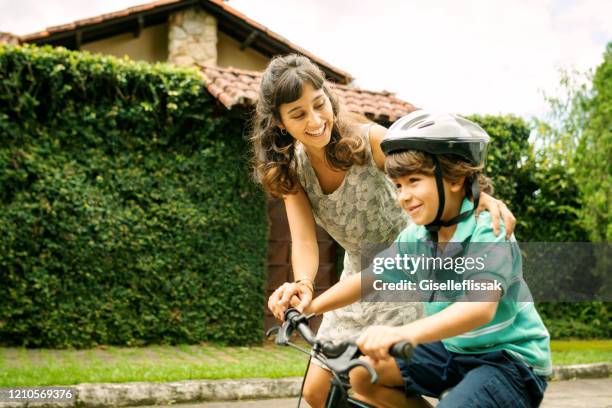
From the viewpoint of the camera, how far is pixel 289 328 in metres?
2.26

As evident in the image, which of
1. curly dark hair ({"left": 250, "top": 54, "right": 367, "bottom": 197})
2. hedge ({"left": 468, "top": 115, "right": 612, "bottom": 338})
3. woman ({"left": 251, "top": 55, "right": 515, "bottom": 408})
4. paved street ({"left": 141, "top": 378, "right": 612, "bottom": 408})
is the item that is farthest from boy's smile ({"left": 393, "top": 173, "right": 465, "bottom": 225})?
hedge ({"left": 468, "top": 115, "right": 612, "bottom": 338})

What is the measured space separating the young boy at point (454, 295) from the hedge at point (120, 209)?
6717 millimetres

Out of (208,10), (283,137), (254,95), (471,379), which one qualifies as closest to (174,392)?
(283,137)

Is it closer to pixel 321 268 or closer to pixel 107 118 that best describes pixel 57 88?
pixel 107 118

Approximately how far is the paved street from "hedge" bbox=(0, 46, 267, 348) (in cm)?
303

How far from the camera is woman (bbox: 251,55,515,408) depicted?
3104 mm

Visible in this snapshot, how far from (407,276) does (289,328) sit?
1.62 ft

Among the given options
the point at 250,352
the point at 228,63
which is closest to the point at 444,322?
the point at 250,352

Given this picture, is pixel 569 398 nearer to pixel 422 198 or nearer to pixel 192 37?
pixel 422 198

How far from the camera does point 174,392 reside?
621 centimetres

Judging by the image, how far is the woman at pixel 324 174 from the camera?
3.10 metres

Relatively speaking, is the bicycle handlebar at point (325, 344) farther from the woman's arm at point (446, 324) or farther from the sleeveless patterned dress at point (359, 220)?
the sleeveless patterned dress at point (359, 220)

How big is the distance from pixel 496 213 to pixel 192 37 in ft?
39.7

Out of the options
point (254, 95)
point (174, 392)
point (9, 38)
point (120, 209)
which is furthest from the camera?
point (9, 38)
